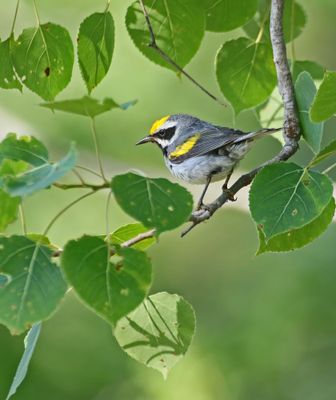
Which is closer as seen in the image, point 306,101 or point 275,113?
point 306,101

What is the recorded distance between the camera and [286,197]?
2.24 m

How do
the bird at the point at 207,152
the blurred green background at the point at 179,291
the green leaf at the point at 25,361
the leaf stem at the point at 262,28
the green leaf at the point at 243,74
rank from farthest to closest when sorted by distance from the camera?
the blurred green background at the point at 179,291 < the bird at the point at 207,152 < the leaf stem at the point at 262,28 < the green leaf at the point at 243,74 < the green leaf at the point at 25,361

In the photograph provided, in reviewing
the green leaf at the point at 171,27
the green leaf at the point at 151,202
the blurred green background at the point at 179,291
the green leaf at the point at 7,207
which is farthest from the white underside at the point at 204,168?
the blurred green background at the point at 179,291

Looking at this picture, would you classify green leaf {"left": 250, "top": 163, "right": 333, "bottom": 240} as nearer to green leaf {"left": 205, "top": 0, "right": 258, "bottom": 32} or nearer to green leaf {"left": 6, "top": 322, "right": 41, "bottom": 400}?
green leaf {"left": 6, "top": 322, "right": 41, "bottom": 400}

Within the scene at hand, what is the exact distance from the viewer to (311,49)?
828cm

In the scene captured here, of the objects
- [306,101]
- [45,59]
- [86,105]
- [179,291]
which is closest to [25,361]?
[86,105]

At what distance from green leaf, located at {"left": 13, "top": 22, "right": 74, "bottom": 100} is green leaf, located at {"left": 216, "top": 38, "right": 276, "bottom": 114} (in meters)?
0.60

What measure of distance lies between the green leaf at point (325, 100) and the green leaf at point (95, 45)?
0.79 m

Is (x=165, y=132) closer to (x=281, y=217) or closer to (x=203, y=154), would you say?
(x=203, y=154)

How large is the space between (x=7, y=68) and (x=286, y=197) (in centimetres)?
114

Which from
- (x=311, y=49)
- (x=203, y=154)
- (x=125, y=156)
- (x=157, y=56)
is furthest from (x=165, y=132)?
(x=311, y=49)

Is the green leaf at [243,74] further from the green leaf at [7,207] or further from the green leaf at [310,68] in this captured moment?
the green leaf at [7,207]

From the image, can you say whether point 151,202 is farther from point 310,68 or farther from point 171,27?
point 310,68

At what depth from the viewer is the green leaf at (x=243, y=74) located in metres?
3.12
